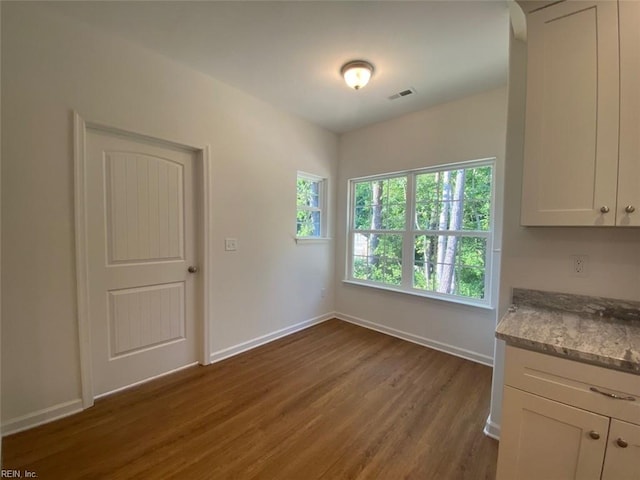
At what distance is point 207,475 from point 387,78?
10.00ft

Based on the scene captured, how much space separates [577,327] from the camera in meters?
A: 1.28

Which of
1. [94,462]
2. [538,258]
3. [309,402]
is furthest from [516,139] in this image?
[94,462]

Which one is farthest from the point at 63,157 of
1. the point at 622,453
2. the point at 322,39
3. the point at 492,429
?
the point at 492,429

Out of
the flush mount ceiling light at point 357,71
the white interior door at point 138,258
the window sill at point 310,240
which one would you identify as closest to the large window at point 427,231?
the window sill at point 310,240

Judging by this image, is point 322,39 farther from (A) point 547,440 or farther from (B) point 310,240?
(A) point 547,440

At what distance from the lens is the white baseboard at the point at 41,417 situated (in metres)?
1.66

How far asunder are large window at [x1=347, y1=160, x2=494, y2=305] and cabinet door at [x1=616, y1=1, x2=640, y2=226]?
1450mm

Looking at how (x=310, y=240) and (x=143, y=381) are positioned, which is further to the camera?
(x=310, y=240)

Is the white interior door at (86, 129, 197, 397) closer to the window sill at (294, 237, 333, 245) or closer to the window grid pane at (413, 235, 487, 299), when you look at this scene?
the window sill at (294, 237, 333, 245)

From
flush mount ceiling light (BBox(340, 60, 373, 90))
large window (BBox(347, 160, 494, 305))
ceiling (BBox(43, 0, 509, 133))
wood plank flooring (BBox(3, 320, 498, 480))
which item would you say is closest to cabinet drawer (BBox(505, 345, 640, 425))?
wood plank flooring (BBox(3, 320, 498, 480))

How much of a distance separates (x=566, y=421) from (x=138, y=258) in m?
2.73

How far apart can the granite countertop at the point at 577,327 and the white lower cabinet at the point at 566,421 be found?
5 centimetres

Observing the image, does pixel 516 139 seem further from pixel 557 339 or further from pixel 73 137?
pixel 73 137

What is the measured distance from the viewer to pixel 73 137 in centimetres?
180
